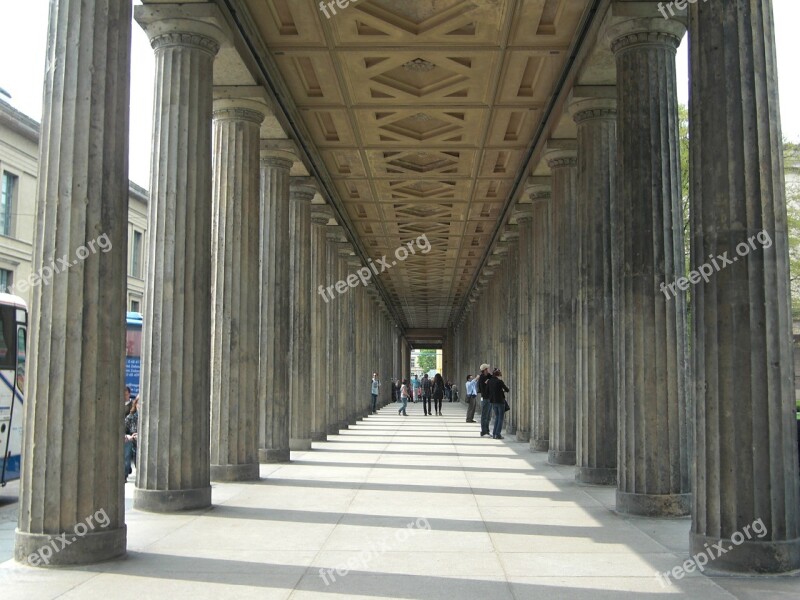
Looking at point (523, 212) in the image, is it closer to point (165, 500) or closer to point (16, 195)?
point (165, 500)

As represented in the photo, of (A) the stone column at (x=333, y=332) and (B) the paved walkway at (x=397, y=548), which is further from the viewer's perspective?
(A) the stone column at (x=333, y=332)

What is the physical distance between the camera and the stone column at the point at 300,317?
773 inches

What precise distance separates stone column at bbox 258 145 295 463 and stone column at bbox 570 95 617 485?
5.77 m

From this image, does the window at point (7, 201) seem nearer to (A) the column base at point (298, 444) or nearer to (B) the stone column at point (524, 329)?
(A) the column base at point (298, 444)

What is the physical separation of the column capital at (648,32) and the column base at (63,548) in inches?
329

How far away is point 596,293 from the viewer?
1430 centimetres

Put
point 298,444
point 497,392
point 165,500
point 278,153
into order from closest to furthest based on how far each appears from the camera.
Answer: point 165,500 < point 278,153 < point 298,444 < point 497,392

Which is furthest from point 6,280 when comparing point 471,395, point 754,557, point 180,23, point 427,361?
point 427,361

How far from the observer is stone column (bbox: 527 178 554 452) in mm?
19719

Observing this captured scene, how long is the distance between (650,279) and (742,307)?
10.2ft

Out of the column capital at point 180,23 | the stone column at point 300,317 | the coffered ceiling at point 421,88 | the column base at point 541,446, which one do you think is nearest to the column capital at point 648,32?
the coffered ceiling at point 421,88

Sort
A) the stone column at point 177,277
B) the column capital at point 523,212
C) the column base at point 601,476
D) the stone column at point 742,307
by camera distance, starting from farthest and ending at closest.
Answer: the column capital at point 523,212 → the column base at point 601,476 → the stone column at point 177,277 → the stone column at point 742,307

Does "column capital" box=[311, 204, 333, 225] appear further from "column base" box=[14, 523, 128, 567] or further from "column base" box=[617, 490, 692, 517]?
"column base" box=[14, 523, 128, 567]

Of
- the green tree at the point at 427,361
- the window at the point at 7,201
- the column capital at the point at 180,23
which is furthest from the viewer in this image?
the green tree at the point at 427,361
